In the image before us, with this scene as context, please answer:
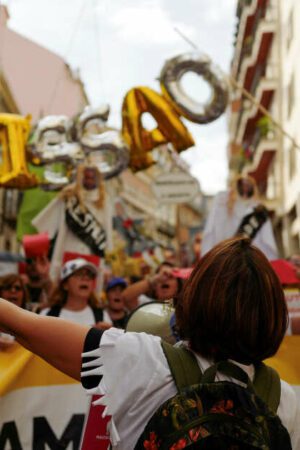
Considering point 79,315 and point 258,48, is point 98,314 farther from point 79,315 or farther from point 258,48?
point 258,48

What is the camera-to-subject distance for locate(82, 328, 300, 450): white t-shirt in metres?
1.75

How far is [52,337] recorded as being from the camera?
5.98 ft

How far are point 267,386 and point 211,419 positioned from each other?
0.25 metres

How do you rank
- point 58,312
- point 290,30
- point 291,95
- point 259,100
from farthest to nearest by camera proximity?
point 259,100
point 290,30
point 291,95
point 58,312

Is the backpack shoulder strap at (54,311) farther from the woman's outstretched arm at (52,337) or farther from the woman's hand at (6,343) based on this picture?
the woman's outstretched arm at (52,337)

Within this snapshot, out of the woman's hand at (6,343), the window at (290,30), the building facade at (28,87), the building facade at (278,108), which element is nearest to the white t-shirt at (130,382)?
the woman's hand at (6,343)

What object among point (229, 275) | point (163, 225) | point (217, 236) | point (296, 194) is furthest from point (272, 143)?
point (163, 225)

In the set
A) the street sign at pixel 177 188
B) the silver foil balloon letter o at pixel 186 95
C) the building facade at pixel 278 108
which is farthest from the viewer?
the building facade at pixel 278 108

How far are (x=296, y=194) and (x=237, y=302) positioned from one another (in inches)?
892

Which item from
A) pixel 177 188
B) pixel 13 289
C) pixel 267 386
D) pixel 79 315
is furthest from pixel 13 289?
pixel 177 188

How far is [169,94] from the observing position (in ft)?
26.3

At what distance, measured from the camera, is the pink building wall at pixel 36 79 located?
3309cm

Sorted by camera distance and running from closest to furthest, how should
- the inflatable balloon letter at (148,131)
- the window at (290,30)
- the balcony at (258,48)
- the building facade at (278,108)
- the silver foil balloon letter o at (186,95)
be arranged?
the silver foil balloon letter o at (186,95)
the inflatable balloon letter at (148,131)
the building facade at (278,108)
the window at (290,30)
the balcony at (258,48)

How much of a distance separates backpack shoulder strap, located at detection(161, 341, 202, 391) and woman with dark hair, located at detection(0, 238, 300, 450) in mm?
14
